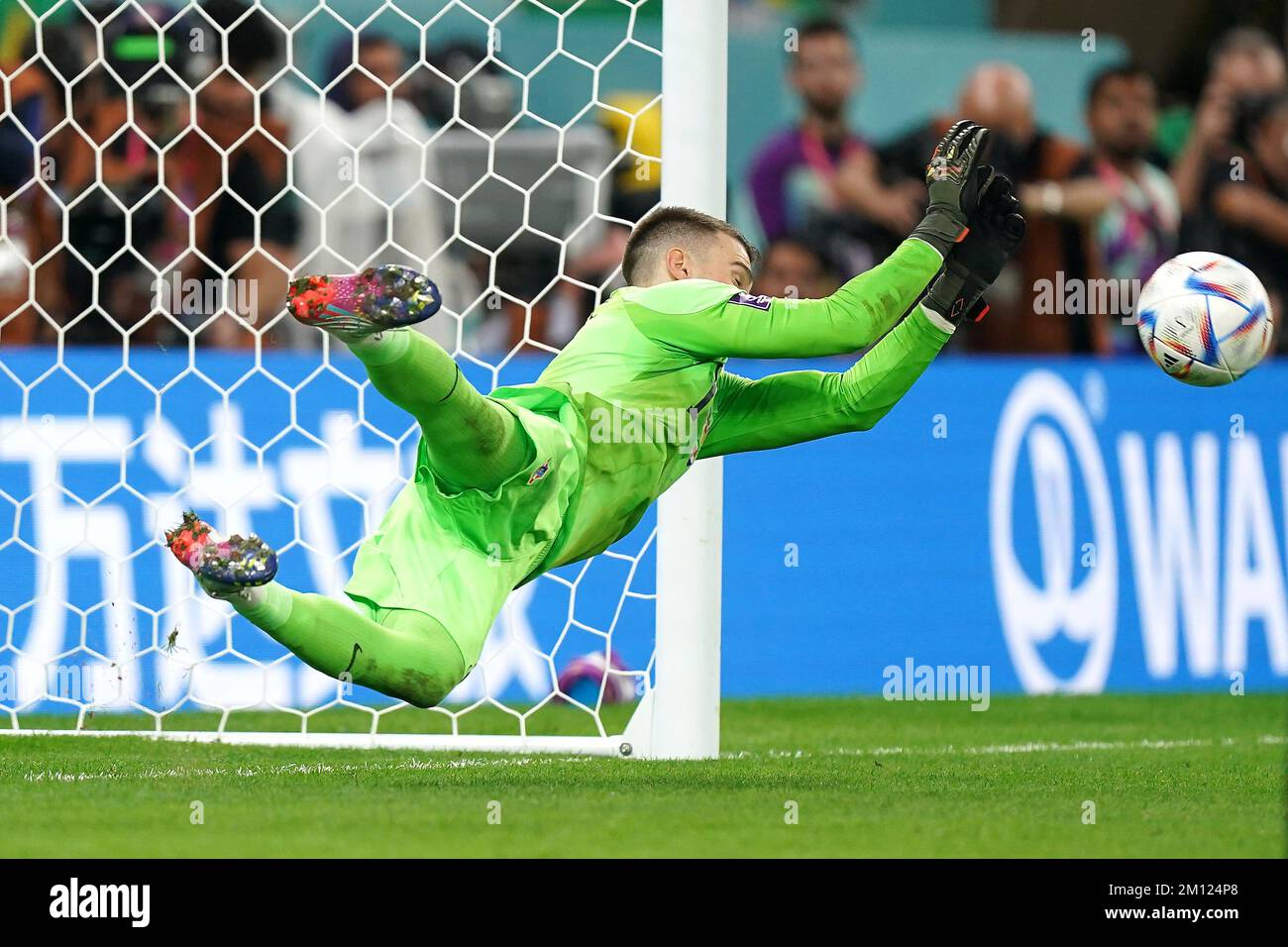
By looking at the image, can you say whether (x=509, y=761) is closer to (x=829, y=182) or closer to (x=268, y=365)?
(x=268, y=365)

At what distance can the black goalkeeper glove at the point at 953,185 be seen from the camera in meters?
5.69

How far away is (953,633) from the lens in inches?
365

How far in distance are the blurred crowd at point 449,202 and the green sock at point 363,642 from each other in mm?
3522

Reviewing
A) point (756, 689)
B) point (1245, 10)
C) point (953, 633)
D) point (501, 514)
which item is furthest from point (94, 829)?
point (1245, 10)

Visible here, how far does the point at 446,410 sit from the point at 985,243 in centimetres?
163

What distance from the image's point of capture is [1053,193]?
1112 cm

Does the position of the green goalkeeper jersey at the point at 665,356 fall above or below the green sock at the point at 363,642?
above

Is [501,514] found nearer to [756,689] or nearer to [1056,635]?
[756,689]

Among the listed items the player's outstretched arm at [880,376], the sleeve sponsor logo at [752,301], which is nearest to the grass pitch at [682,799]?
the player's outstretched arm at [880,376]

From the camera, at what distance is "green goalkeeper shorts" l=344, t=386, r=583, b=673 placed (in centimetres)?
538

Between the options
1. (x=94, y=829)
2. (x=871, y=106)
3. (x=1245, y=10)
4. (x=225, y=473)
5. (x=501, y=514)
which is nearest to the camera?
(x=94, y=829)

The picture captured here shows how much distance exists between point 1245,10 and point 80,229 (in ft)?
25.9

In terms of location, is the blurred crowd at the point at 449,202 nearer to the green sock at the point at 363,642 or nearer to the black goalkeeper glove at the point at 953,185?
the black goalkeeper glove at the point at 953,185

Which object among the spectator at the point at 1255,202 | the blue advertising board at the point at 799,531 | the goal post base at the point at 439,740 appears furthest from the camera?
the spectator at the point at 1255,202
